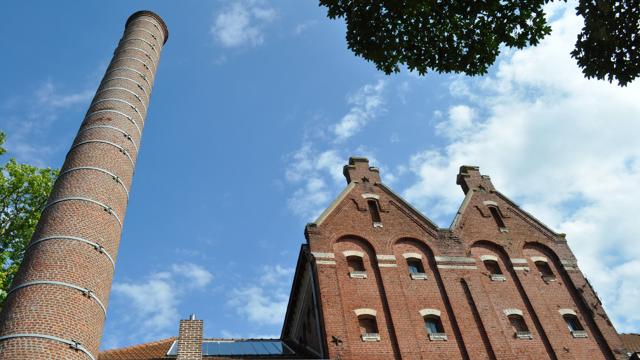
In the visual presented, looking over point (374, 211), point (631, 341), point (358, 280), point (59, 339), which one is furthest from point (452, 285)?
point (59, 339)

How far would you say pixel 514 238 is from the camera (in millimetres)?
24688

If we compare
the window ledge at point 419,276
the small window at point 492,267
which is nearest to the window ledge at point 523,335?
the small window at point 492,267

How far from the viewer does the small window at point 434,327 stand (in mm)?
19625

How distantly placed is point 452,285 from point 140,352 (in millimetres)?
13080

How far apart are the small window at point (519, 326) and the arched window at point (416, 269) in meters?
3.97

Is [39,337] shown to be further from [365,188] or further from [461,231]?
[461,231]

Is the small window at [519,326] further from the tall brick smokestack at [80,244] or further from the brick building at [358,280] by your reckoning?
the tall brick smokestack at [80,244]

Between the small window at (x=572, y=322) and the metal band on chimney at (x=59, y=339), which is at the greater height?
the small window at (x=572, y=322)

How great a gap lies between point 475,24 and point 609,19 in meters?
2.99

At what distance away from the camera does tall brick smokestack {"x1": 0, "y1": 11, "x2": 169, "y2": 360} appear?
1459 cm

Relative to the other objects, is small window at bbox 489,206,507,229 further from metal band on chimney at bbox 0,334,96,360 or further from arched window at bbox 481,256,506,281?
metal band on chimney at bbox 0,334,96,360

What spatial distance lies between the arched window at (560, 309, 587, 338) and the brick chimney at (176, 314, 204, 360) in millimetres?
15292

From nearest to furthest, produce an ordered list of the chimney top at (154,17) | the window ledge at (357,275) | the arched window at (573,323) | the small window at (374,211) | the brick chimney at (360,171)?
1. the arched window at (573,323)
2. the window ledge at (357,275)
3. the small window at (374,211)
4. the brick chimney at (360,171)
5. the chimney top at (154,17)

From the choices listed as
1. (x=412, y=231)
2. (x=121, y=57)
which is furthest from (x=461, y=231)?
(x=121, y=57)
